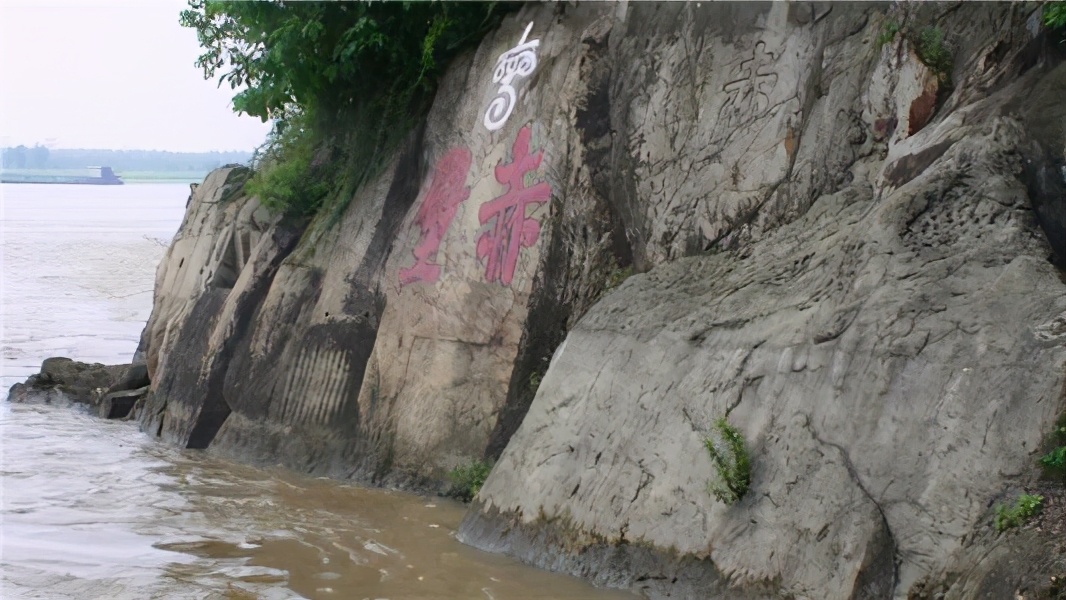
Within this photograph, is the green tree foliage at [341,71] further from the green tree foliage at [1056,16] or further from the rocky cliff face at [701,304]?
the green tree foliage at [1056,16]

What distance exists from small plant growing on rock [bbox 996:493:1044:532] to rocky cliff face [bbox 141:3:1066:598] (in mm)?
78

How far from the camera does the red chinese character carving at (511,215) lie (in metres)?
8.45

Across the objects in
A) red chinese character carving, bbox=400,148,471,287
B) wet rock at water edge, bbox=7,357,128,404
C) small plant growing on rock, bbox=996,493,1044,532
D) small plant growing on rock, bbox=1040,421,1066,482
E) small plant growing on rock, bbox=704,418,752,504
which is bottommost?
wet rock at water edge, bbox=7,357,128,404

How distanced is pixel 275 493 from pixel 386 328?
5.22ft

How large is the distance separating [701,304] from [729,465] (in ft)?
4.15

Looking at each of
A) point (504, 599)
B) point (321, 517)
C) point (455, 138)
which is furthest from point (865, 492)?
point (455, 138)

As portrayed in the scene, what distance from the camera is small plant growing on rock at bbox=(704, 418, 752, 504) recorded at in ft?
18.3

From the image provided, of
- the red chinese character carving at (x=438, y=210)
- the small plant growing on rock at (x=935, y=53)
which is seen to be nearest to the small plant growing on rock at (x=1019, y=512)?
the small plant growing on rock at (x=935, y=53)

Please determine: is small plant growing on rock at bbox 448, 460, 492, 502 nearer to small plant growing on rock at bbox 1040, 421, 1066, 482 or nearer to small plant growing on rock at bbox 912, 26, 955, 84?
small plant growing on rock at bbox 912, 26, 955, 84

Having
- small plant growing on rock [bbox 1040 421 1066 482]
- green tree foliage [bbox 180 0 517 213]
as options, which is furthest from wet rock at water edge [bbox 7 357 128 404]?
small plant growing on rock [bbox 1040 421 1066 482]

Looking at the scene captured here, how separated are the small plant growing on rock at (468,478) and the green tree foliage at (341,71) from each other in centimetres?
340

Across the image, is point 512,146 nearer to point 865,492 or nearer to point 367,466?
point 367,466

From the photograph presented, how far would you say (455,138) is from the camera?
31.1 feet

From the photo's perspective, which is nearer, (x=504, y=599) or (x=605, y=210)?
(x=504, y=599)
